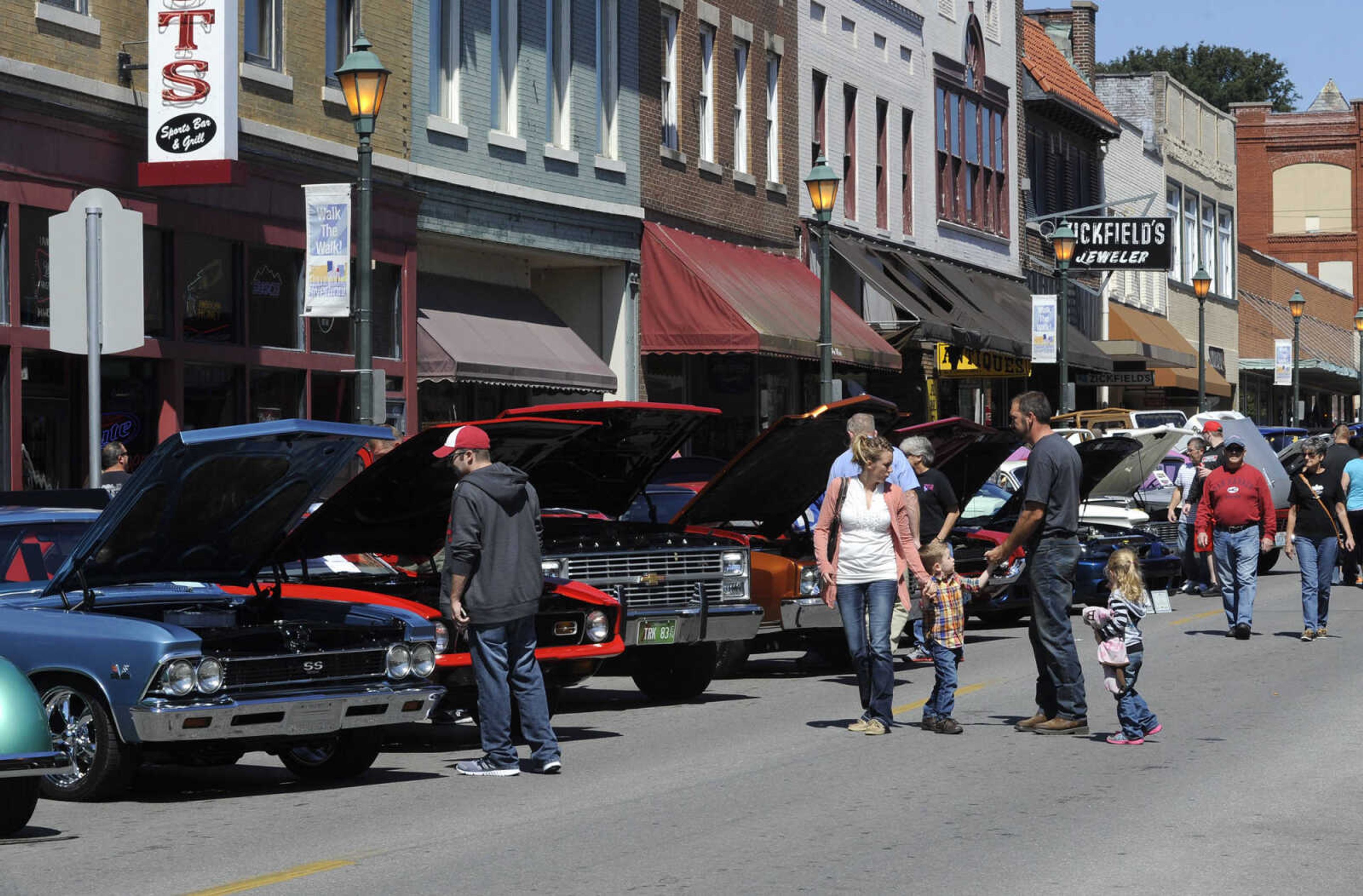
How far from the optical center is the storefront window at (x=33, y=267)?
742 inches

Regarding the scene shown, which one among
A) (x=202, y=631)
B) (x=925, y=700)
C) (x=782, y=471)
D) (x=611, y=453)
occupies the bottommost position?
(x=925, y=700)

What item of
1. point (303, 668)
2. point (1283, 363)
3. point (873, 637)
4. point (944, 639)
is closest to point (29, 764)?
point (303, 668)

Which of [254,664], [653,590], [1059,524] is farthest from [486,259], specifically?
[254,664]

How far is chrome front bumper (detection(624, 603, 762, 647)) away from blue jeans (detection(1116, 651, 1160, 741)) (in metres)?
2.99

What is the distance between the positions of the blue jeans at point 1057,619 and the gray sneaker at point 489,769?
331cm

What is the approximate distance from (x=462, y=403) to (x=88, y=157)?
792 centimetres

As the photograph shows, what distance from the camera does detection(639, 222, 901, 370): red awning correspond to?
2894cm

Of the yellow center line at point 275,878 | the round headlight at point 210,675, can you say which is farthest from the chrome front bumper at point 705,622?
the yellow center line at point 275,878

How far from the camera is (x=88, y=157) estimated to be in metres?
19.4

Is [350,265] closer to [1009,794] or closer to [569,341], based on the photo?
[569,341]

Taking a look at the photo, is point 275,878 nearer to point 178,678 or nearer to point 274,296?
point 178,678

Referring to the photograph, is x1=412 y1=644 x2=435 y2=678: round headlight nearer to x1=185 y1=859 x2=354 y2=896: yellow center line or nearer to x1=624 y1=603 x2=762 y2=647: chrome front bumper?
x1=185 y1=859 x2=354 y2=896: yellow center line

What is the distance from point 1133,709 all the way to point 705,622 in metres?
3.14

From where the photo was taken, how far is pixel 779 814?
956cm
